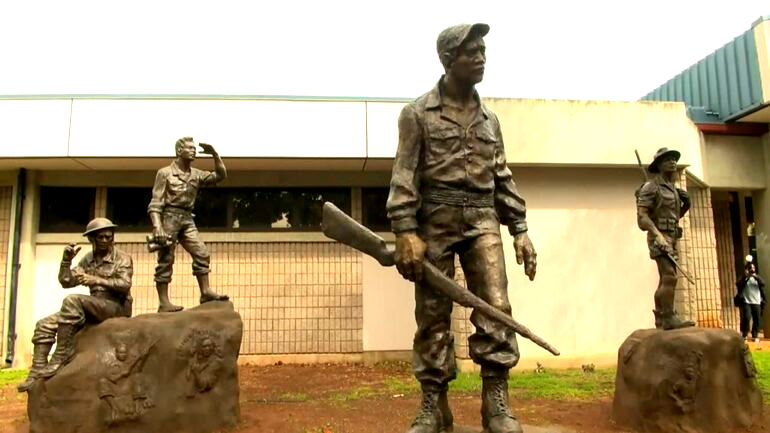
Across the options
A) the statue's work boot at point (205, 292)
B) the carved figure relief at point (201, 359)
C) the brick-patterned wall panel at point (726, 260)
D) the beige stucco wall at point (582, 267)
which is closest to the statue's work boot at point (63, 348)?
the carved figure relief at point (201, 359)

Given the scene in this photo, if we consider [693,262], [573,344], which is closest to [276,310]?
[573,344]

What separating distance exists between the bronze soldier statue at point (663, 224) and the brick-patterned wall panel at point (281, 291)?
18.7ft

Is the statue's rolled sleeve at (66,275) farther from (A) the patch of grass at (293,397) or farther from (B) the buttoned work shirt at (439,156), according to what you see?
(B) the buttoned work shirt at (439,156)

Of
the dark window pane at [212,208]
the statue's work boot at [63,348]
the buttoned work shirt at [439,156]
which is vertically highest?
the dark window pane at [212,208]

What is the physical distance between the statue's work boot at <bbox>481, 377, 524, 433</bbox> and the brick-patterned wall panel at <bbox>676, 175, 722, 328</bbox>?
23.7 ft

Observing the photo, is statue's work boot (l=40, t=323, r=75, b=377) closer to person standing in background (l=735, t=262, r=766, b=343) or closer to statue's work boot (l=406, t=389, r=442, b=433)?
statue's work boot (l=406, t=389, r=442, b=433)

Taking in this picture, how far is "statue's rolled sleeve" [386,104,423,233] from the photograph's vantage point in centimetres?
360

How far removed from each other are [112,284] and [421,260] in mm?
3797

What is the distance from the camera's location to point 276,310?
1091cm

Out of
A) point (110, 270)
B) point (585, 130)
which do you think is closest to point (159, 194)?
point (110, 270)

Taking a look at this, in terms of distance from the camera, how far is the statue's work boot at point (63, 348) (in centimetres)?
551

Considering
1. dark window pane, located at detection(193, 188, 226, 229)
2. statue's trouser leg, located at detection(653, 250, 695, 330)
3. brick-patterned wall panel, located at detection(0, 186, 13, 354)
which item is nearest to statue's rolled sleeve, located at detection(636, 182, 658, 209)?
statue's trouser leg, located at detection(653, 250, 695, 330)

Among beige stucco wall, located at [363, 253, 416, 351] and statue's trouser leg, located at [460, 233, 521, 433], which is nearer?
statue's trouser leg, located at [460, 233, 521, 433]

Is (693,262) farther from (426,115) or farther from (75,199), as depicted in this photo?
(75,199)
